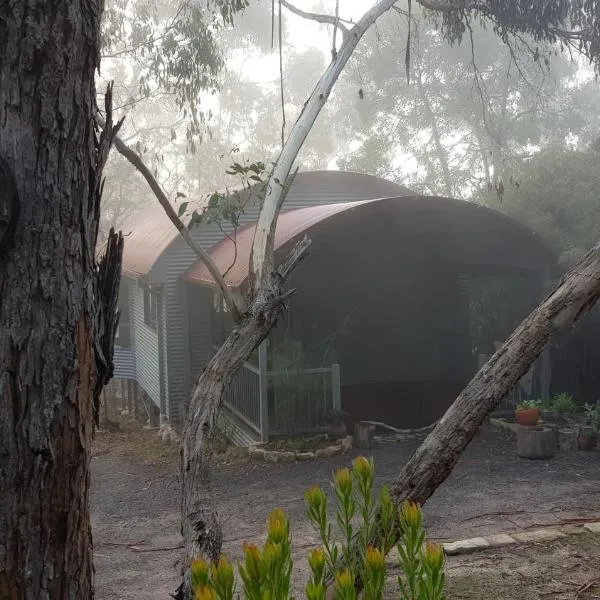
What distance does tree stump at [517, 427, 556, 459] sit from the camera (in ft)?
36.7

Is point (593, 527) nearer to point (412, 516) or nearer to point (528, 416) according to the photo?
point (528, 416)

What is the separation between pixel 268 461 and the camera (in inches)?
450

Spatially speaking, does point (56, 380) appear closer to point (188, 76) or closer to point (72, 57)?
point (72, 57)

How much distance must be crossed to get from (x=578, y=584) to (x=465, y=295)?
9608mm

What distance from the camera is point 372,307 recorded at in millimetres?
14531

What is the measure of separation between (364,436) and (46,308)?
33.1ft

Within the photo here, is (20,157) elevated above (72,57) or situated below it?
below

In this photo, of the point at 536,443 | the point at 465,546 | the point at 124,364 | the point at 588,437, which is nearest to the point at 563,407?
the point at 588,437

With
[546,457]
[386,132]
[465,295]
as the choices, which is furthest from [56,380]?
[386,132]

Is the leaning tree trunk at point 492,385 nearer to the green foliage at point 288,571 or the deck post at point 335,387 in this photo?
the green foliage at point 288,571

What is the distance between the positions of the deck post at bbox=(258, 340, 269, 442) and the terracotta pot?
387 cm

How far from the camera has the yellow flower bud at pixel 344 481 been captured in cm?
230

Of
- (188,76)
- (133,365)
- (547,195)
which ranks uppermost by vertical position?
(188,76)

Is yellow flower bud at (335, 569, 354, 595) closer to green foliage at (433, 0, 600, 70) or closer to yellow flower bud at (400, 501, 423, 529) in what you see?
yellow flower bud at (400, 501, 423, 529)
